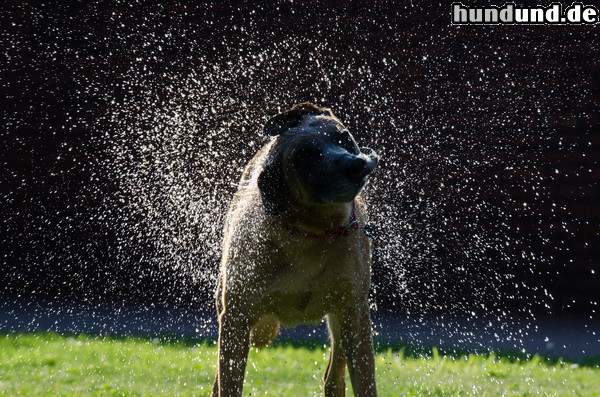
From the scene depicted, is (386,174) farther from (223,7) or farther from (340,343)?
(340,343)

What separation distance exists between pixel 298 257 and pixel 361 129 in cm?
470

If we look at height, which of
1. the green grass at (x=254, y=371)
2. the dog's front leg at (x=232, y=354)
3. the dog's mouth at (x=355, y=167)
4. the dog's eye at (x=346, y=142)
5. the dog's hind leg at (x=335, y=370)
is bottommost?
the green grass at (x=254, y=371)

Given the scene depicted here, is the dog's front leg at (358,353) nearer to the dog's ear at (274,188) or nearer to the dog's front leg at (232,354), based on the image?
the dog's front leg at (232,354)

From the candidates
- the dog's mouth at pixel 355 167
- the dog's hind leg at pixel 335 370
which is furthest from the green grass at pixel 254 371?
the dog's mouth at pixel 355 167

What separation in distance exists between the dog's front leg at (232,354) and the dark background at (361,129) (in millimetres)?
3594

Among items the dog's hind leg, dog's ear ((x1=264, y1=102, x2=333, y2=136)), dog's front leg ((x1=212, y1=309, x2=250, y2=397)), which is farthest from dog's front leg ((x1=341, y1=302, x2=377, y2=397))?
dog's ear ((x1=264, y1=102, x2=333, y2=136))

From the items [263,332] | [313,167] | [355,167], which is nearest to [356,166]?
[355,167]

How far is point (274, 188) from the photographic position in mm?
2996

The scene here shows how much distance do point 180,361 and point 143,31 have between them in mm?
4888

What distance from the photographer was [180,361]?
16.4 ft

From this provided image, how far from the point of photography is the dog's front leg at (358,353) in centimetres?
318

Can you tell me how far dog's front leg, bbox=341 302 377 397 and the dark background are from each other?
12.1 ft

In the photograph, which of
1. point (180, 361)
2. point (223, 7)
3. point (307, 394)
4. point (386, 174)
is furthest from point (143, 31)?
point (307, 394)

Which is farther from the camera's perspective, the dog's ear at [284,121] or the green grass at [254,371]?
the green grass at [254,371]
